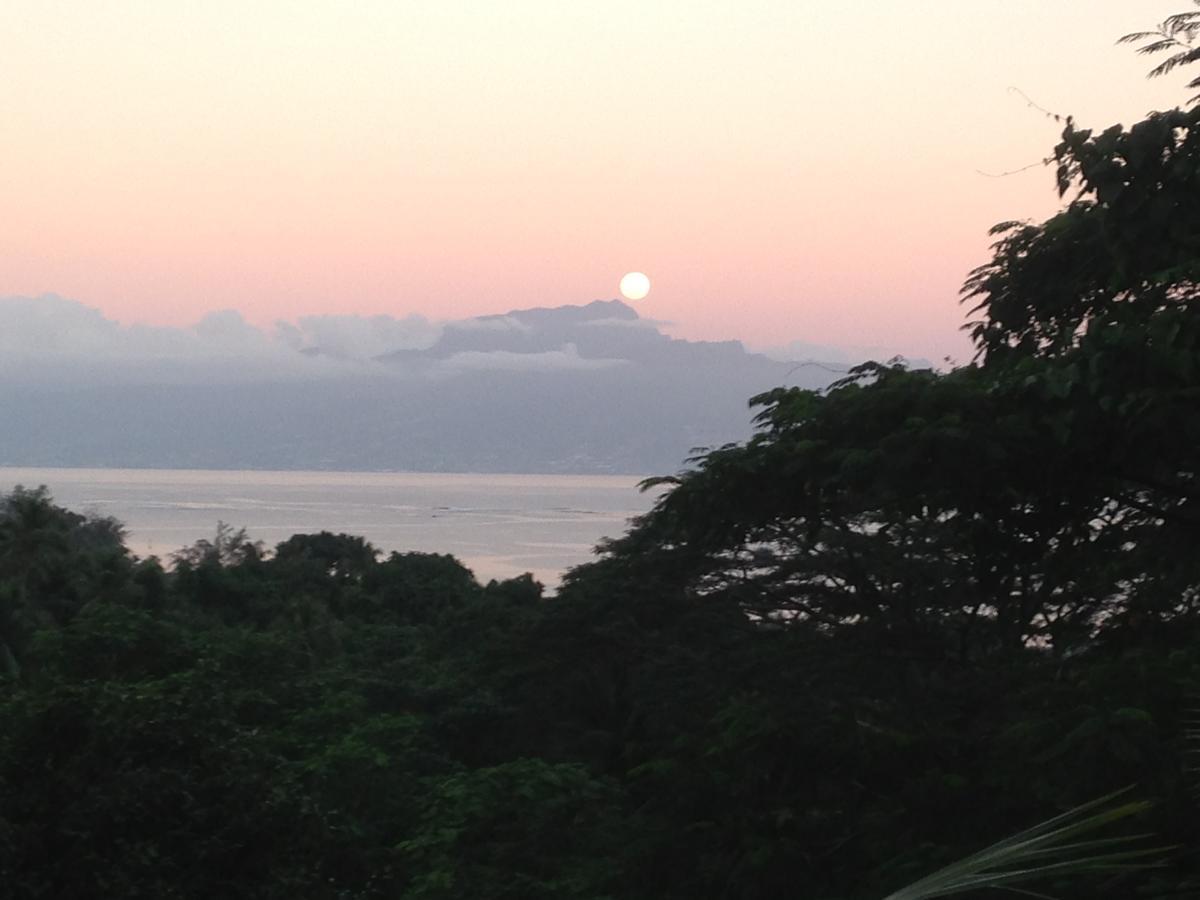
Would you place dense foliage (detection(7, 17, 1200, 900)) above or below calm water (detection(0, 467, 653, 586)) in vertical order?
above

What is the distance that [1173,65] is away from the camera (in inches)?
298

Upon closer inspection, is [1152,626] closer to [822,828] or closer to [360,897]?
[822,828]

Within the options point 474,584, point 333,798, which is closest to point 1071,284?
point 333,798

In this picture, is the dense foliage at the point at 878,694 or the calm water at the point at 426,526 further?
the calm water at the point at 426,526

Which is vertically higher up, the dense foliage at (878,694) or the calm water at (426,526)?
the dense foliage at (878,694)

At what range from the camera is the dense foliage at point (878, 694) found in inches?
263

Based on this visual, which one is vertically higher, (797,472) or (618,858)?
(797,472)

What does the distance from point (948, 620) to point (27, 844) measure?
28.6ft

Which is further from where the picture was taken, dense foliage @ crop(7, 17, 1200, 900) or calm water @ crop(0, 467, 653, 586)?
calm water @ crop(0, 467, 653, 586)

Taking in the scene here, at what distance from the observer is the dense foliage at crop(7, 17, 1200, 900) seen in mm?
6668

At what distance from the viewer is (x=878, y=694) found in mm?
10086

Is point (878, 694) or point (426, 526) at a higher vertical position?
point (878, 694)

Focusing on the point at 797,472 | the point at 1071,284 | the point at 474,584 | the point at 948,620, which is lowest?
the point at 474,584

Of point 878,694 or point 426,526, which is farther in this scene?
point 426,526
